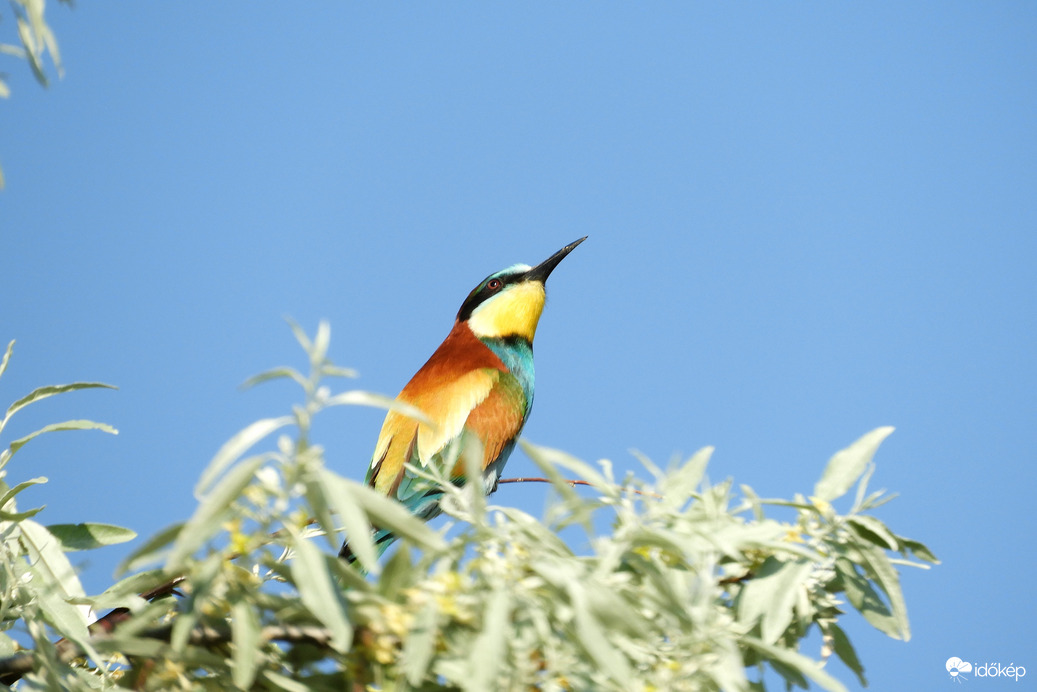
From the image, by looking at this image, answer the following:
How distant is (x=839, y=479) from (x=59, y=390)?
1.13 meters

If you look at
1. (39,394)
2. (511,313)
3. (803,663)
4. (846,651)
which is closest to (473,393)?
(511,313)

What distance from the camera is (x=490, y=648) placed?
0.79 metres

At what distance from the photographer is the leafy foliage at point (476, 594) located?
80 cm

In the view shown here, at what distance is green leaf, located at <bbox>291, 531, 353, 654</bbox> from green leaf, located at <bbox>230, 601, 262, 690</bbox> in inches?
3.2

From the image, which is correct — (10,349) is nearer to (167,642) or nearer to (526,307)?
(167,642)

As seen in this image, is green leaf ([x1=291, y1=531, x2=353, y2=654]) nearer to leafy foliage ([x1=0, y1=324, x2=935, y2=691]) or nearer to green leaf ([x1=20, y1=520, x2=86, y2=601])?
leafy foliage ([x1=0, y1=324, x2=935, y2=691])

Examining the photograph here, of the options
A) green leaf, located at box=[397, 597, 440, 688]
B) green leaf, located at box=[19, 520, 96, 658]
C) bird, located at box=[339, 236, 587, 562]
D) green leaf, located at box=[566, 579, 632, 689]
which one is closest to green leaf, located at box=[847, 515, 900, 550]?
green leaf, located at box=[566, 579, 632, 689]

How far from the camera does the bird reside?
3547 millimetres

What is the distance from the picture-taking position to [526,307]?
191 inches

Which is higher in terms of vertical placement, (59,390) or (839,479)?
(839,479)

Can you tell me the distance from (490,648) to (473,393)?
3210 mm

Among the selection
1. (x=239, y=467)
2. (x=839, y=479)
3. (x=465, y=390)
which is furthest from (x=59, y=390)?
(x=465, y=390)

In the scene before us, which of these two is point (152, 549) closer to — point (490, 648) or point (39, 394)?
point (490, 648)

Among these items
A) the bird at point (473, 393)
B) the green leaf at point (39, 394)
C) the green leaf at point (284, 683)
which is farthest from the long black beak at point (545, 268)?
the green leaf at point (284, 683)
